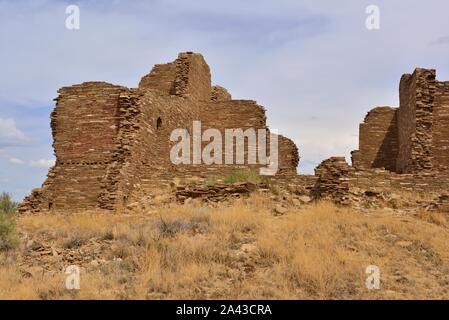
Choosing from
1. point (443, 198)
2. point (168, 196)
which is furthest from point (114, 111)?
point (443, 198)

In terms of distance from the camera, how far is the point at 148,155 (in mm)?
18953

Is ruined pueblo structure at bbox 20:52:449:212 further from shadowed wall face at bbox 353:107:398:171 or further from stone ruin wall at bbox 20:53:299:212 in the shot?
shadowed wall face at bbox 353:107:398:171

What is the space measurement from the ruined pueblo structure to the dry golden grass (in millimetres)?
2670

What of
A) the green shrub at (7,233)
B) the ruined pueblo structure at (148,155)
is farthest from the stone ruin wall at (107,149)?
the green shrub at (7,233)

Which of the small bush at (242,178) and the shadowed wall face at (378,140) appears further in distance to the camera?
the shadowed wall face at (378,140)

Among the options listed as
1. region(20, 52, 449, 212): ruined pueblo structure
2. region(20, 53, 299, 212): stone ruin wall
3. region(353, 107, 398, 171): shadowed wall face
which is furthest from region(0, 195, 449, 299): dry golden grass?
region(353, 107, 398, 171): shadowed wall face

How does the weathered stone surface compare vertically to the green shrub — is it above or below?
above

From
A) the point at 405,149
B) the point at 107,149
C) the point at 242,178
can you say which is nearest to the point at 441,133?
the point at 405,149

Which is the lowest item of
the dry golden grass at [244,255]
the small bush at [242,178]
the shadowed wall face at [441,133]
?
the dry golden grass at [244,255]

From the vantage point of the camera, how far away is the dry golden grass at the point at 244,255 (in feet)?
27.5

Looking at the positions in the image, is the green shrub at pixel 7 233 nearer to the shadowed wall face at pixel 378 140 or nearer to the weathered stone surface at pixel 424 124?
the weathered stone surface at pixel 424 124

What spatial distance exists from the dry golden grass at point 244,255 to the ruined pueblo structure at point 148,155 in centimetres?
267

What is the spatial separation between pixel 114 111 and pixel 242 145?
6590mm

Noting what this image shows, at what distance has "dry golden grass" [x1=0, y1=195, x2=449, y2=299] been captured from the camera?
330 inches
